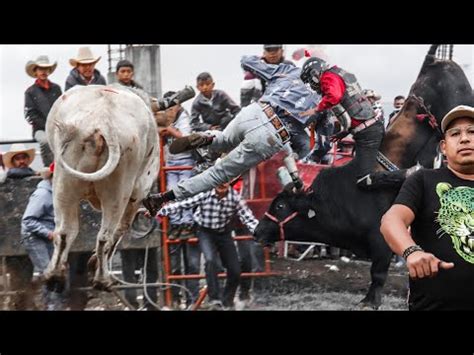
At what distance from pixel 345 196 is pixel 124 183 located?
1.47 m

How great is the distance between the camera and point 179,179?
663 centimetres

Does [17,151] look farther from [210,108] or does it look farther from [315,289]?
[315,289]

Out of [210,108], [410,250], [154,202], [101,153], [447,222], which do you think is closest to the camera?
[410,250]

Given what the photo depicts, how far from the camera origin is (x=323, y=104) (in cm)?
649

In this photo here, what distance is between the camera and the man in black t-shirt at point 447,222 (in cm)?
417

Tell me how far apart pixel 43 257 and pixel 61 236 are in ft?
0.66

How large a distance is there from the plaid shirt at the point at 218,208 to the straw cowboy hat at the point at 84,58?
3.65 ft

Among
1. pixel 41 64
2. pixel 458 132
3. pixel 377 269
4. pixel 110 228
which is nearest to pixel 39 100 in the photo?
pixel 41 64

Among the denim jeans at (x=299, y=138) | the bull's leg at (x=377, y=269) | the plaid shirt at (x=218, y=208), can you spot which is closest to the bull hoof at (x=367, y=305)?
the bull's leg at (x=377, y=269)

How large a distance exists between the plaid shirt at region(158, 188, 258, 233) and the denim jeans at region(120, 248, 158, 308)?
403 millimetres

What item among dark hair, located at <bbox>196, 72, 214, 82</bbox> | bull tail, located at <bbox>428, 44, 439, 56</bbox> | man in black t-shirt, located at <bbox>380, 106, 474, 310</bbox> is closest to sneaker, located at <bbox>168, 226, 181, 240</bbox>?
dark hair, located at <bbox>196, 72, 214, 82</bbox>
